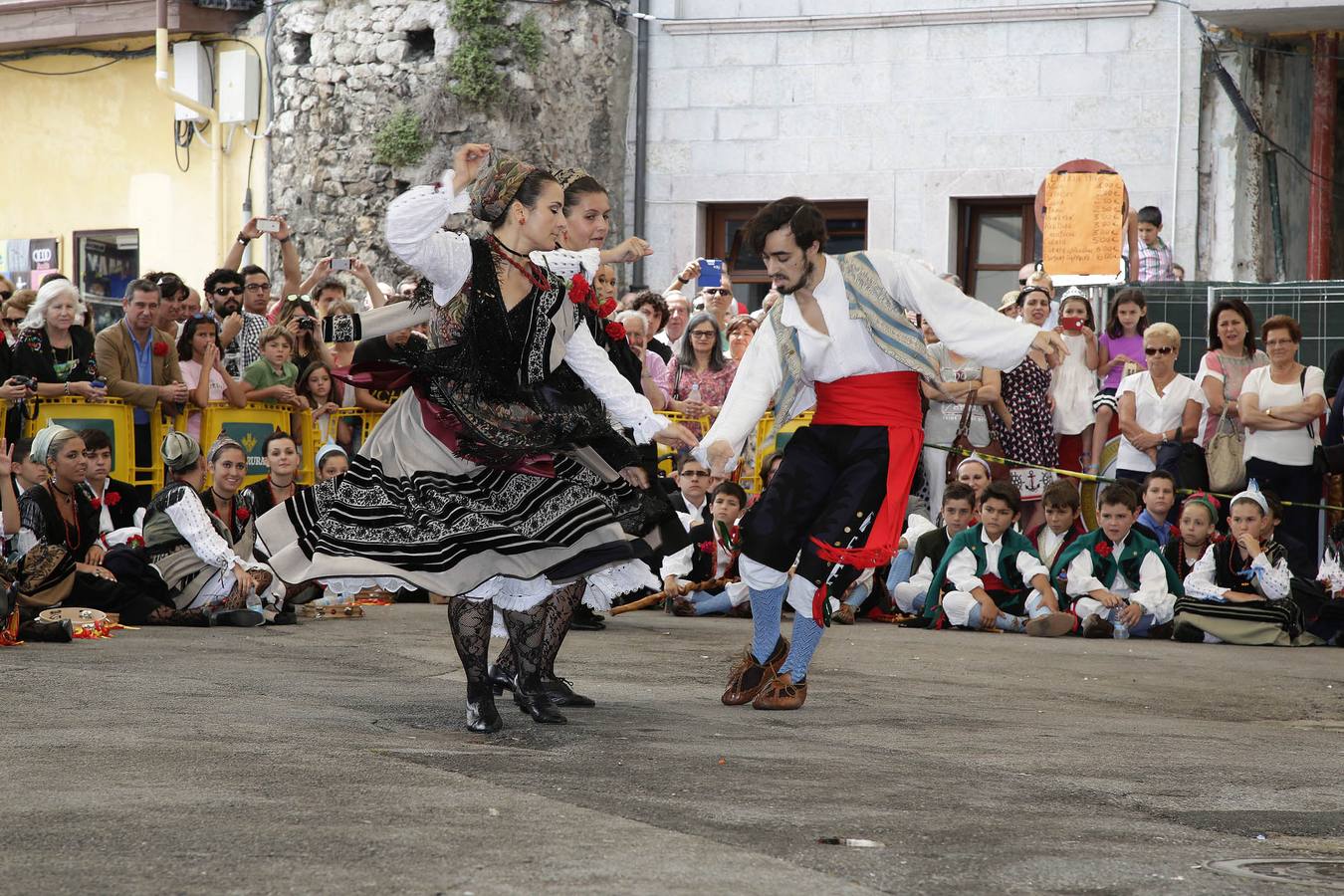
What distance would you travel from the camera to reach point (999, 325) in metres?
6.34

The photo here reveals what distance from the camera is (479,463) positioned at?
225 inches

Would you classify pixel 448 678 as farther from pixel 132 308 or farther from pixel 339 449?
pixel 132 308

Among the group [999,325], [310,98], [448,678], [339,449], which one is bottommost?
[448,678]

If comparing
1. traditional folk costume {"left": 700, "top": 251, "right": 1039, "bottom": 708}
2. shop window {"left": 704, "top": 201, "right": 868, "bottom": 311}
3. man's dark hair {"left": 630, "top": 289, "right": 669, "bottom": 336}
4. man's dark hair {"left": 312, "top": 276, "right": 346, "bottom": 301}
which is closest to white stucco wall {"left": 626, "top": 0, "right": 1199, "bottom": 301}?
shop window {"left": 704, "top": 201, "right": 868, "bottom": 311}

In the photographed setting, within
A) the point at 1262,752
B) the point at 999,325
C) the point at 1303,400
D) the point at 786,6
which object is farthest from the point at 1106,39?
the point at 1262,752

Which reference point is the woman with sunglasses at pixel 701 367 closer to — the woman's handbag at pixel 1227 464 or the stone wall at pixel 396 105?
the woman's handbag at pixel 1227 464

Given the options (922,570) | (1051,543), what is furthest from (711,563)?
(1051,543)

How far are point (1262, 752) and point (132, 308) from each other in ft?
23.4

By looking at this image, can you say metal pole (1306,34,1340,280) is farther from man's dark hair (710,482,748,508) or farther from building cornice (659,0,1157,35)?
man's dark hair (710,482,748,508)

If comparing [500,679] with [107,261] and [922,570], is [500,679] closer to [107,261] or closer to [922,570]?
[922,570]

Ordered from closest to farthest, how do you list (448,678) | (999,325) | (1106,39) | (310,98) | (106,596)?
(999,325), (448,678), (106,596), (1106,39), (310,98)

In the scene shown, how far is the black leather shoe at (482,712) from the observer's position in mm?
5543

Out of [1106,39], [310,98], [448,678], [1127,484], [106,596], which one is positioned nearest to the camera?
[448,678]

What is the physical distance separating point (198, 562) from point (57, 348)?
1.82 m
